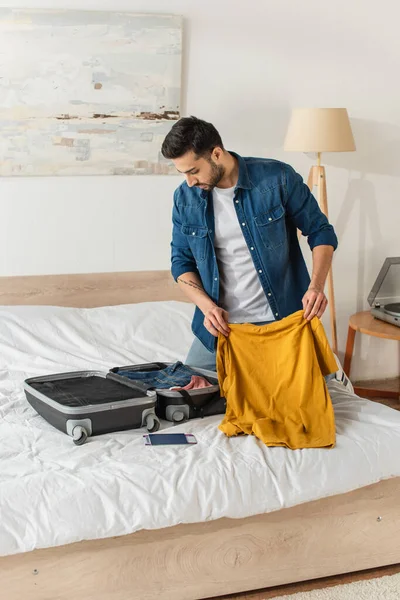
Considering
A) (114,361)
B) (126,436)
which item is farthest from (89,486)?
(114,361)

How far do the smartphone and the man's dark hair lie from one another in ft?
2.69

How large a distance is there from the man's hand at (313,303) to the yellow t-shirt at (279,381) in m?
0.02

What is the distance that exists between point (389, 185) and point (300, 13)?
0.95 meters

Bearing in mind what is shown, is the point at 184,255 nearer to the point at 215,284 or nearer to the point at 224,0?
the point at 215,284

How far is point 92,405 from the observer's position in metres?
2.30

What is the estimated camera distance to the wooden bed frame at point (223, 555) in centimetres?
197

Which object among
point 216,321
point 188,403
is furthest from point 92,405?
point 216,321

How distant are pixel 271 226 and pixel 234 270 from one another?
7.3 inches

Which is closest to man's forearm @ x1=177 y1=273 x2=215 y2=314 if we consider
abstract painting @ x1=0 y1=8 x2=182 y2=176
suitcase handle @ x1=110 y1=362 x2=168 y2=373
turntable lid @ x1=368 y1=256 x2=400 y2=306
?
suitcase handle @ x1=110 y1=362 x2=168 y2=373

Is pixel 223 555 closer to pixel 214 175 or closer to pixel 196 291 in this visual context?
pixel 196 291

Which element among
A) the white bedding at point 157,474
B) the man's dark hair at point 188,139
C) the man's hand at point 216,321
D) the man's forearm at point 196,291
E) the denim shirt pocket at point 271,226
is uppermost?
the man's dark hair at point 188,139

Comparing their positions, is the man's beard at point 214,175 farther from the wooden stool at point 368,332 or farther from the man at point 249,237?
the wooden stool at point 368,332

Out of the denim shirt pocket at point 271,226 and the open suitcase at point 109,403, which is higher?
the denim shirt pocket at point 271,226

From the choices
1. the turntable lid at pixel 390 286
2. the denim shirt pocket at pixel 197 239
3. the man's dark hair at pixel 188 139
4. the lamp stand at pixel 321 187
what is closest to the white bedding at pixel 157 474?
the denim shirt pocket at pixel 197 239
